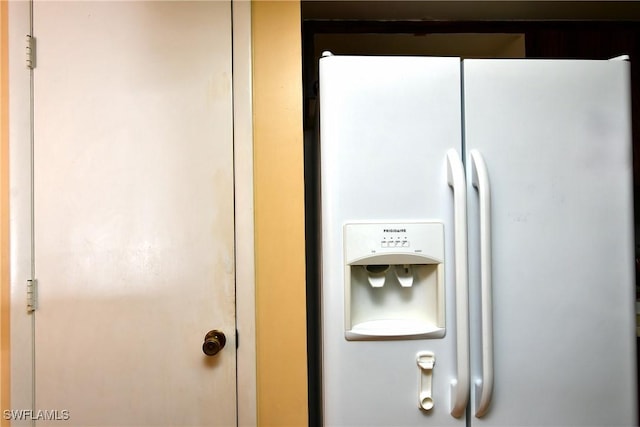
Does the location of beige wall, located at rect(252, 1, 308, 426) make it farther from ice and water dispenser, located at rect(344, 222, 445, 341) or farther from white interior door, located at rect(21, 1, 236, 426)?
ice and water dispenser, located at rect(344, 222, 445, 341)

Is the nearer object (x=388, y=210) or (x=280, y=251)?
(x=388, y=210)

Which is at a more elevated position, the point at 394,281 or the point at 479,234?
the point at 479,234

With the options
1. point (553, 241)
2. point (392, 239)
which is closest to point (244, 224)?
point (392, 239)

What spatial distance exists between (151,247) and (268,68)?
2.06 feet

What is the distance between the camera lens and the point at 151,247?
1039 millimetres

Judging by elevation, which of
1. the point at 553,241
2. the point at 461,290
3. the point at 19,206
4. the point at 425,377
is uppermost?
the point at 19,206

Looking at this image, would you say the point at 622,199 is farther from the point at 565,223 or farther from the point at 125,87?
the point at 125,87

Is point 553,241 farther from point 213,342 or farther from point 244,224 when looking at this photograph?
point 213,342

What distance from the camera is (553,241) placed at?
895 millimetres

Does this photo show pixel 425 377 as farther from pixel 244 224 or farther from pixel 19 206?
pixel 19 206

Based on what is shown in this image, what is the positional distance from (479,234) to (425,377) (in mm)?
378

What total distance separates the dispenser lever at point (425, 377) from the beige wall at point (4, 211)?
3.79 ft

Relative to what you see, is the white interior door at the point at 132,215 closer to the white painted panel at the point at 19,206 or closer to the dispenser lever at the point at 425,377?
the white painted panel at the point at 19,206

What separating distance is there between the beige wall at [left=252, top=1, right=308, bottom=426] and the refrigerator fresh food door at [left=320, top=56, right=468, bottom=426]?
165 mm
